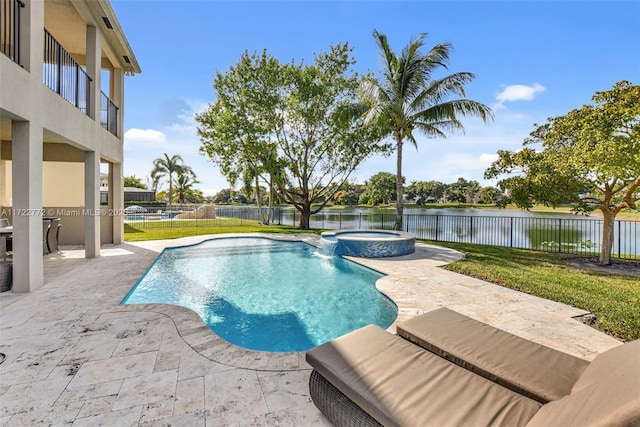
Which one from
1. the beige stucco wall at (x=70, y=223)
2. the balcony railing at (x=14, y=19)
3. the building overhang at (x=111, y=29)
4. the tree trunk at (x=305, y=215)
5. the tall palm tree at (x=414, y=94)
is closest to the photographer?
the balcony railing at (x=14, y=19)

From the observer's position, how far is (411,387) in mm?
1825

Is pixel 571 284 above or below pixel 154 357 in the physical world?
above

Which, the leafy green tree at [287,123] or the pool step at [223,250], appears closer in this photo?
the pool step at [223,250]

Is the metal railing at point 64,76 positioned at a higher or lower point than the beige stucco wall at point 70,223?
higher

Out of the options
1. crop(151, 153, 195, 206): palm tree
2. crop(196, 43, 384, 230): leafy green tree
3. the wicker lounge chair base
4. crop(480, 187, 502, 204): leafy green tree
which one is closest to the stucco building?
crop(196, 43, 384, 230): leafy green tree

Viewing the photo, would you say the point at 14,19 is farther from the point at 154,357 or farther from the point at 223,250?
the point at 223,250

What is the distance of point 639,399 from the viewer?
102cm

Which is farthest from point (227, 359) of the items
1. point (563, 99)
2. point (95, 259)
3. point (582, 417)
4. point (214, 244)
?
point (563, 99)

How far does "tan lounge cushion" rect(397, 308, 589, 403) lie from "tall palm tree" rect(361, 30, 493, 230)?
940cm

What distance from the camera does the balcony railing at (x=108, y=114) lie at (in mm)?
8688

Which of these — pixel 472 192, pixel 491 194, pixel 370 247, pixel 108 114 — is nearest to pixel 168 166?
pixel 108 114

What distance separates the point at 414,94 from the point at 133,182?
50715mm

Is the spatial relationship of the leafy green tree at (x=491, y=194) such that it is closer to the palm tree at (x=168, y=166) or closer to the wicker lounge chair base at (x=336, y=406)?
the wicker lounge chair base at (x=336, y=406)

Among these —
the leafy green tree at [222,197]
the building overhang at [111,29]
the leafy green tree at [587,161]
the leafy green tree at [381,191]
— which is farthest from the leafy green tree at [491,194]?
the leafy green tree at [222,197]
